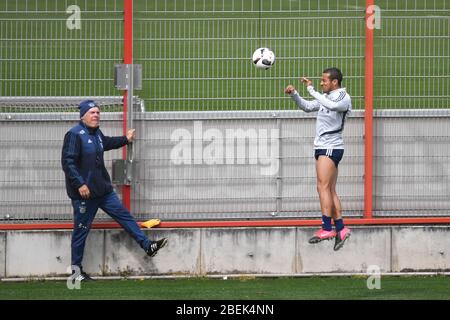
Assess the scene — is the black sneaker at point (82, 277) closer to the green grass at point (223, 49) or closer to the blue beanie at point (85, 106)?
the blue beanie at point (85, 106)

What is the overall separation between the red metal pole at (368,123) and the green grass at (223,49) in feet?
0.30

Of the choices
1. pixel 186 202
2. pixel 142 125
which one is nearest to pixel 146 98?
pixel 142 125

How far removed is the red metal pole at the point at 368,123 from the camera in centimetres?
1528

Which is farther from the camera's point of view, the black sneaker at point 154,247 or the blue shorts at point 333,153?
the black sneaker at point 154,247

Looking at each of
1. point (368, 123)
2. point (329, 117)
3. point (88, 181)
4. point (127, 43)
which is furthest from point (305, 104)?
point (88, 181)

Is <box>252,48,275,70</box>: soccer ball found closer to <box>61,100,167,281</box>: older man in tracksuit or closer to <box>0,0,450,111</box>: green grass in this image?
<box>0,0,450,111</box>: green grass

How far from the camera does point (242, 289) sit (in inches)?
557

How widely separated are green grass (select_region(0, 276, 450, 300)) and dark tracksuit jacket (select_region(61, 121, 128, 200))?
3.38 feet

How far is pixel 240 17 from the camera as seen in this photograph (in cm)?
1530

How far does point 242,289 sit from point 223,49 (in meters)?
2.83

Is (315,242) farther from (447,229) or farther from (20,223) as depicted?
(20,223)

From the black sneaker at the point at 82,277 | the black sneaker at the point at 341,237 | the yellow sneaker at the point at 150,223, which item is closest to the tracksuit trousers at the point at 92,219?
the black sneaker at the point at 82,277

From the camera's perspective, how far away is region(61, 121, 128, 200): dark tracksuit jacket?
47.4 feet

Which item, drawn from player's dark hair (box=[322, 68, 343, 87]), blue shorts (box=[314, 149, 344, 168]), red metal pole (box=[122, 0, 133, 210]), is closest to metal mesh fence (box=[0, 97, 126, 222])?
red metal pole (box=[122, 0, 133, 210])
